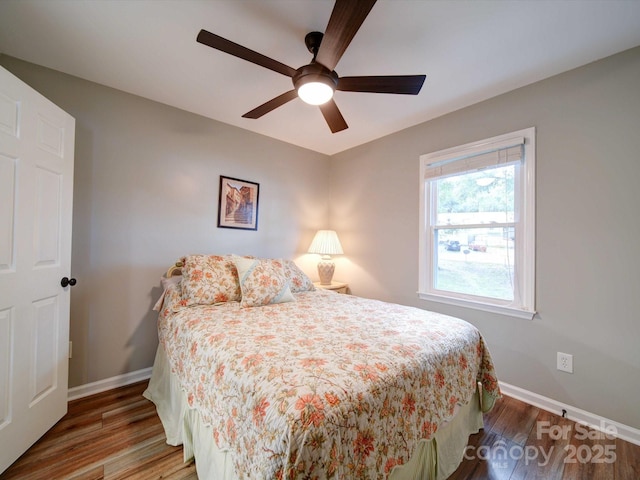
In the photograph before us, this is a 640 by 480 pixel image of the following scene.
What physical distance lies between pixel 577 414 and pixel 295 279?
7.67 ft

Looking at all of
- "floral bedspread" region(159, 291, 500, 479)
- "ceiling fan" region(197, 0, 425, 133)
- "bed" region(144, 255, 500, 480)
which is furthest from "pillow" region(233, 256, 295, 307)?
"ceiling fan" region(197, 0, 425, 133)

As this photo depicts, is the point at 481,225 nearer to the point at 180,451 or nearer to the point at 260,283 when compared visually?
the point at 260,283

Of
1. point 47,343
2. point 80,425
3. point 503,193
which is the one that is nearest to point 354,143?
point 503,193

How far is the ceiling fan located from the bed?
1353mm

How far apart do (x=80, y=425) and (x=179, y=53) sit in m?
2.60

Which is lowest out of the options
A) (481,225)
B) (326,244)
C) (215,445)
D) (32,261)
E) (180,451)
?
(180,451)

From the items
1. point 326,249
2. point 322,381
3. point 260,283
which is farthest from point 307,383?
point 326,249

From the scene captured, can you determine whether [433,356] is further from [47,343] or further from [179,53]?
[179,53]

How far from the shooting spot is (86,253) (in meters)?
2.11

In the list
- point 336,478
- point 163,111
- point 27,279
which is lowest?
point 336,478

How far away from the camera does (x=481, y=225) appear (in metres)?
2.38

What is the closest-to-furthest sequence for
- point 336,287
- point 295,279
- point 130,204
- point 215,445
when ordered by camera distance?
point 215,445 → point 130,204 → point 295,279 → point 336,287

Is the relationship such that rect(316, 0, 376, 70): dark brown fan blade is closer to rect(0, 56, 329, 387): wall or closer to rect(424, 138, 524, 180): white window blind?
rect(424, 138, 524, 180): white window blind

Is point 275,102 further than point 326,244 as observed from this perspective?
No
